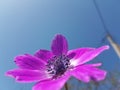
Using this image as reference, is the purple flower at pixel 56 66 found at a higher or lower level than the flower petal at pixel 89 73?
higher

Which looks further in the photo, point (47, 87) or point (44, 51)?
point (44, 51)

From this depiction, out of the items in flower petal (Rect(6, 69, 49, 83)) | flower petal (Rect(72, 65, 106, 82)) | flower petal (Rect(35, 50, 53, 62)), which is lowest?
flower petal (Rect(72, 65, 106, 82))

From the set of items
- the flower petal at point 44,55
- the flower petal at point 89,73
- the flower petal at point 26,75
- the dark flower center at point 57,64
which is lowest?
the flower petal at point 89,73

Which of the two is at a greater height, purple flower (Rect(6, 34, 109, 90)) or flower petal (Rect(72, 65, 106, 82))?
purple flower (Rect(6, 34, 109, 90))
